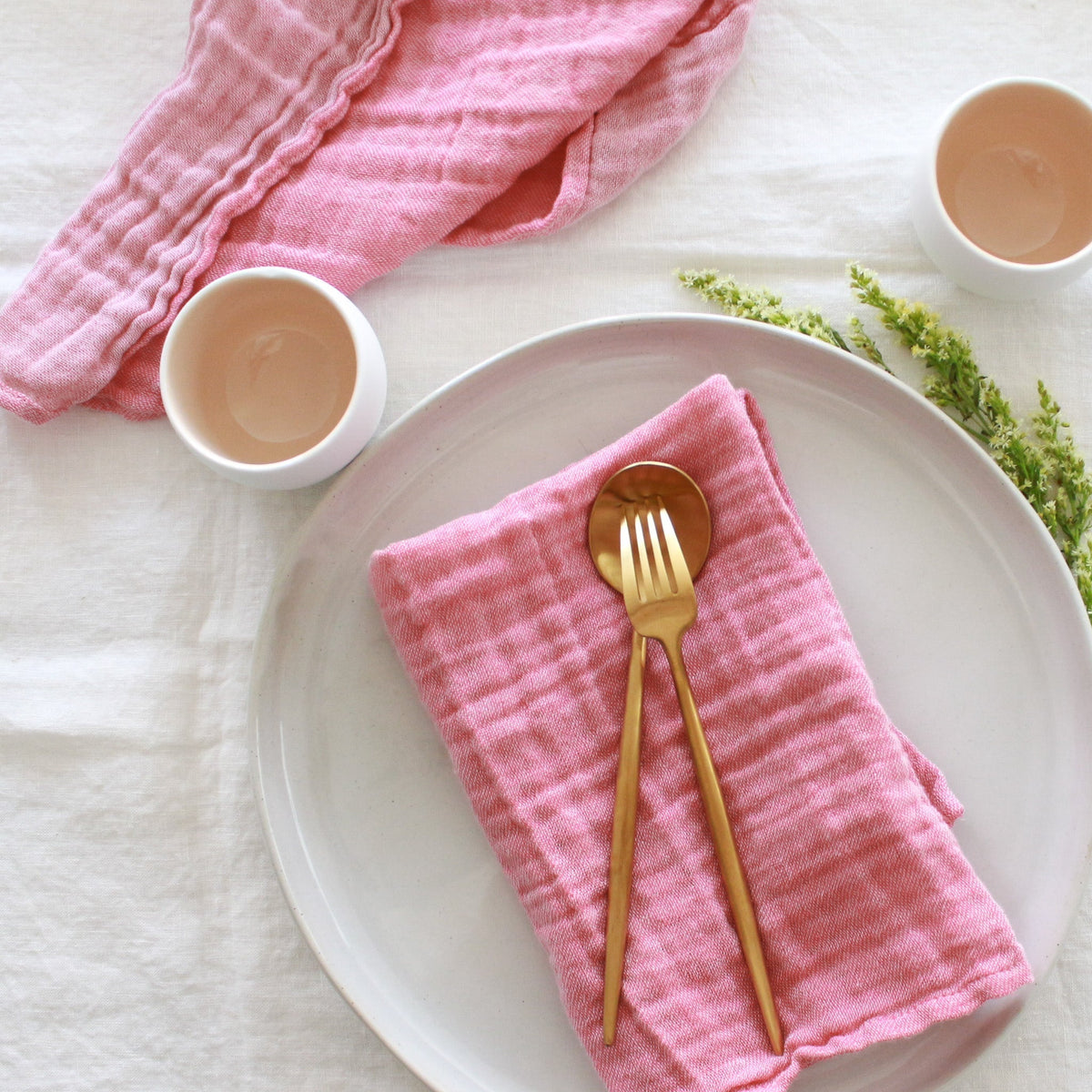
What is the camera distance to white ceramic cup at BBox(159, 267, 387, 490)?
0.68m

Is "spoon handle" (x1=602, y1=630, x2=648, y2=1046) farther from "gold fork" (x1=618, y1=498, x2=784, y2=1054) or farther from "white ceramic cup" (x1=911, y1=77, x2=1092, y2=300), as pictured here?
"white ceramic cup" (x1=911, y1=77, x2=1092, y2=300)

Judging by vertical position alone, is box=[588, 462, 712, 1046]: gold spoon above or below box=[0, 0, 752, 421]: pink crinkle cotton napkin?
below

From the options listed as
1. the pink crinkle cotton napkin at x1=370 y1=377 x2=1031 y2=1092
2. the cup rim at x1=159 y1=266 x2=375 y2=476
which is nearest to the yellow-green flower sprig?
the pink crinkle cotton napkin at x1=370 y1=377 x2=1031 y2=1092

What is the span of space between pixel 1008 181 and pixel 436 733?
63 centimetres

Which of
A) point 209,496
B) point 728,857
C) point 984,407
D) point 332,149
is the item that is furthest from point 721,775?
point 332,149

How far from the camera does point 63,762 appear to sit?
2.53ft

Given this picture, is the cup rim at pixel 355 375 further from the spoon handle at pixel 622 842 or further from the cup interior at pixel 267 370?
the spoon handle at pixel 622 842

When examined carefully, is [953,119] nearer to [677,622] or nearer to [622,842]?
[677,622]

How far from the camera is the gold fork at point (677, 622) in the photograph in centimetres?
62

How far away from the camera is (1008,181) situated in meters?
0.75

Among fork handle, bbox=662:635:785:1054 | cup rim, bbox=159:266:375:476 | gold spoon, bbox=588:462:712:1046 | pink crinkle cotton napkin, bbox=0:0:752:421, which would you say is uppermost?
pink crinkle cotton napkin, bbox=0:0:752:421

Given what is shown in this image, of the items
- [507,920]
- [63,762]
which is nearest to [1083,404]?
[507,920]

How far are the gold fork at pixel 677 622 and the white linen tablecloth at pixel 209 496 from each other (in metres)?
0.23

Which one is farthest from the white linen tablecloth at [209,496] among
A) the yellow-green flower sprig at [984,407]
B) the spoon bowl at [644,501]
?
the spoon bowl at [644,501]
